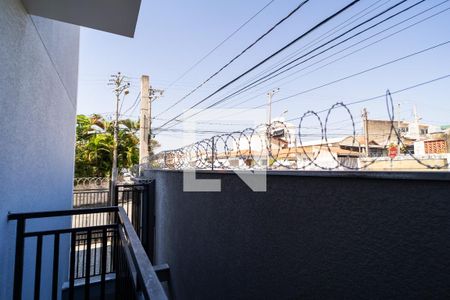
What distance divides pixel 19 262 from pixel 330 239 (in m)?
2.28

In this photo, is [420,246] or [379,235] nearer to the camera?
[420,246]

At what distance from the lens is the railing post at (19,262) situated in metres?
1.82

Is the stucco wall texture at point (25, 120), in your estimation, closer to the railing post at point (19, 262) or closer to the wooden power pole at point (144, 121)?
the railing post at point (19, 262)

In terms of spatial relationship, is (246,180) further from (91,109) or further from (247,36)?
(91,109)

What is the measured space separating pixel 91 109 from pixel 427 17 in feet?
60.8

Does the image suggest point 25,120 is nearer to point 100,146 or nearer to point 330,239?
point 330,239

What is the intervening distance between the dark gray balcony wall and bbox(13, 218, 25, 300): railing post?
1.88 m

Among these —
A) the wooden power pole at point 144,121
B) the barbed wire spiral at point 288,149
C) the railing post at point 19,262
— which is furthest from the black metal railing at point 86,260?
the wooden power pole at point 144,121

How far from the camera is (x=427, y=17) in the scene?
150 inches

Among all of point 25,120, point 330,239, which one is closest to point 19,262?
Result: point 25,120

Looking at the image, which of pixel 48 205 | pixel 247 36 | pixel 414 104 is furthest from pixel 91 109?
pixel 414 104

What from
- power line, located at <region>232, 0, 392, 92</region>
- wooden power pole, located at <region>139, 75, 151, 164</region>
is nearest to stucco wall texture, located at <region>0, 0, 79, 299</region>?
power line, located at <region>232, 0, 392, 92</region>

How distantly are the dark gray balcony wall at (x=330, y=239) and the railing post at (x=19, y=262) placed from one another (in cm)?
188

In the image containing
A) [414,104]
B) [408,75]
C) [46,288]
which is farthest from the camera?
[408,75]
